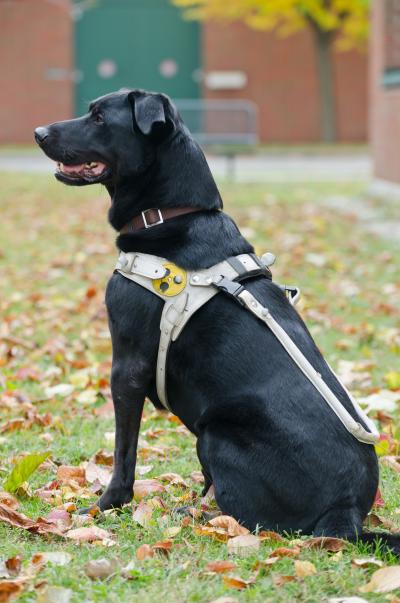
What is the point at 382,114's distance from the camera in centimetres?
1545

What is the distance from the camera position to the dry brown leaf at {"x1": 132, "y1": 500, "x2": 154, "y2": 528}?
3467 millimetres

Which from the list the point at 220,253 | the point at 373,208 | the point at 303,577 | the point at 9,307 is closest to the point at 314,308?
the point at 9,307

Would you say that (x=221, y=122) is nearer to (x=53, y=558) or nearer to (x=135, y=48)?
(x=135, y=48)

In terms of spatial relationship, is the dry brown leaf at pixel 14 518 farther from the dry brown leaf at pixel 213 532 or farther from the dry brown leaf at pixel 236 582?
the dry brown leaf at pixel 236 582

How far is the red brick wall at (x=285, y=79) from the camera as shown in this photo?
30906mm

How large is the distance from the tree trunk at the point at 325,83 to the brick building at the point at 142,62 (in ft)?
2.61

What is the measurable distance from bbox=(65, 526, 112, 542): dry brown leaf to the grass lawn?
0.10 feet

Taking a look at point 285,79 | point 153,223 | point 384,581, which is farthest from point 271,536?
point 285,79

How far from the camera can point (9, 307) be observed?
24.7 feet

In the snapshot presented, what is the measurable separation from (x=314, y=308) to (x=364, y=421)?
161 inches

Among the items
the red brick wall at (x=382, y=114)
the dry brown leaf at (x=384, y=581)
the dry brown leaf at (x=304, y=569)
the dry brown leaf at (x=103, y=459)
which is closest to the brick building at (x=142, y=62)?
the red brick wall at (x=382, y=114)

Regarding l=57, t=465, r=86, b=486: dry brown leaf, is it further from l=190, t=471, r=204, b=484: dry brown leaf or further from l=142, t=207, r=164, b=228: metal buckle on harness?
l=142, t=207, r=164, b=228: metal buckle on harness

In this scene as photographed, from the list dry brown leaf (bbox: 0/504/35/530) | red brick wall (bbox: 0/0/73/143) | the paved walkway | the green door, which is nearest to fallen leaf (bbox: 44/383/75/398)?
dry brown leaf (bbox: 0/504/35/530)

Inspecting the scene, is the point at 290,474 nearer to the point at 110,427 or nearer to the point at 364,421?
the point at 364,421
